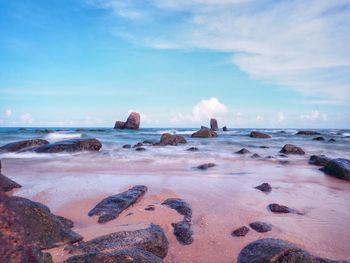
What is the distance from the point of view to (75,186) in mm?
6695

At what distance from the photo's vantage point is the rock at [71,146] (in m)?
14.5

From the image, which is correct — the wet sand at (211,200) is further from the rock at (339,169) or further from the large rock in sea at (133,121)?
the large rock in sea at (133,121)

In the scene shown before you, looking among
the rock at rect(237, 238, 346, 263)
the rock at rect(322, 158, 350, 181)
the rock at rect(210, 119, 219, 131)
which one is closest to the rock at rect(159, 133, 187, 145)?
the rock at rect(322, 158, 350, 181)

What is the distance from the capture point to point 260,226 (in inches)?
165

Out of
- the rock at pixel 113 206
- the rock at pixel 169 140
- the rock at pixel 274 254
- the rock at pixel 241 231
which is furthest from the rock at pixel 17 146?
the rock at pixel 274 254

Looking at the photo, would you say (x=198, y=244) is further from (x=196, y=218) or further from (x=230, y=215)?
(x=230, y=215)

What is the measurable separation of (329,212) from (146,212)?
323 cm

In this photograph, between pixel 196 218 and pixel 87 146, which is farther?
pixel 87 146

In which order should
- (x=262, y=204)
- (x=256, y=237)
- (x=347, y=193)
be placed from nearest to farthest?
(x=256, y=237) → (x=262, y=204) → (x=347, y=193)

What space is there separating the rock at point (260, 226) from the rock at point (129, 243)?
56.0 inches

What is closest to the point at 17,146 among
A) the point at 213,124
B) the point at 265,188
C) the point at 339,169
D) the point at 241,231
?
the point at 265,188

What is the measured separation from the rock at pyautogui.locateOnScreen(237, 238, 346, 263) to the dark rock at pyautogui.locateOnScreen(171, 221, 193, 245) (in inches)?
27.6

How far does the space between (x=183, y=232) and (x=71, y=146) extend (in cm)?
1244

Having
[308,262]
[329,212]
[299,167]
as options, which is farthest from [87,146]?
[308,262]
